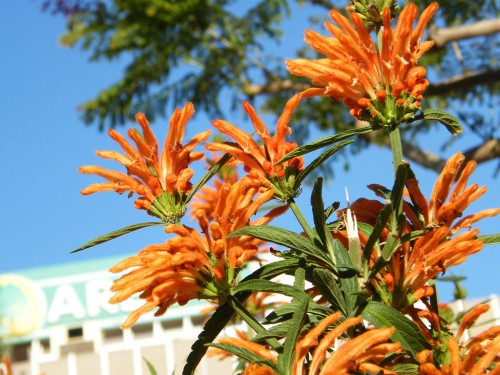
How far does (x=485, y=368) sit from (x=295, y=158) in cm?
25

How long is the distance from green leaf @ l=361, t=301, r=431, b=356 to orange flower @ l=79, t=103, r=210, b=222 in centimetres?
23

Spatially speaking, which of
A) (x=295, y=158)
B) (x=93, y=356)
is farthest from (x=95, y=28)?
(x=295, y=158)

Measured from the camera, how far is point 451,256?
70 centimetres

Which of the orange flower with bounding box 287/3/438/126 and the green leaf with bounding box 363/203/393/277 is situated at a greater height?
the orange flower with bounding box 287/3/438/126

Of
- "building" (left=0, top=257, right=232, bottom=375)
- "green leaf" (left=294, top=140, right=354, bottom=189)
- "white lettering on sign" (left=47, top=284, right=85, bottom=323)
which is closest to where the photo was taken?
"green leaf" (left=294, top=140, right=354, bottom=189)

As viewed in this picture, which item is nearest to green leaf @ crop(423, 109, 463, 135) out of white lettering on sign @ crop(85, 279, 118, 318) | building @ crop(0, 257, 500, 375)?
building @ crop(0, 257, 500, 375)

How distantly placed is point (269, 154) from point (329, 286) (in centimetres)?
18

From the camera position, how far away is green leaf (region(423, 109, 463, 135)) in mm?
736

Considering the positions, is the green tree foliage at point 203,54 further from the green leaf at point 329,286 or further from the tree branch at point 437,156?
the green leaf at point 329,286

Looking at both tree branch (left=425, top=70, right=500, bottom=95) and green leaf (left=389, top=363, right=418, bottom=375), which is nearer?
green leaf (left=389, top=363, right=418, bottom=375)

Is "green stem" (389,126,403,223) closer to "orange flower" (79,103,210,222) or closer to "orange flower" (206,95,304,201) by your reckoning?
"orange flower" (206,95,304,201)

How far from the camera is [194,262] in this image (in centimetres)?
72

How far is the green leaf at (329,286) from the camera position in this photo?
64 cm

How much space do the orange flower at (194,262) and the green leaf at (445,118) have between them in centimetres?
16
